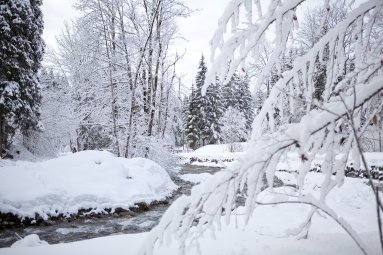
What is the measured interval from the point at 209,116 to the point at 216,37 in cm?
4135

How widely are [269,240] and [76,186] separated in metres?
6.53

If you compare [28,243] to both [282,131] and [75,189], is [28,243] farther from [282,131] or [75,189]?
[282,131]

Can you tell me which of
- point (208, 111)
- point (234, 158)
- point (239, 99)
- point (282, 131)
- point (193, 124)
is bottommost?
point (234, 158)

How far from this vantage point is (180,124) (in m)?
15.8

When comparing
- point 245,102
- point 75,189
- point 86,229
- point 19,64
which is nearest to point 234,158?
point 19,64

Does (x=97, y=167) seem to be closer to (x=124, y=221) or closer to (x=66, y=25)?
(x=124, y=221)

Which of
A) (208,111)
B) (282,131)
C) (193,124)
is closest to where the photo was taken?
(282,131)

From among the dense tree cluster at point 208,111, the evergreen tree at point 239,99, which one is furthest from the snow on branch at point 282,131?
the evergreen tree at point 239,99

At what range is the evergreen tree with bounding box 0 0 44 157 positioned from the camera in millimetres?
12953

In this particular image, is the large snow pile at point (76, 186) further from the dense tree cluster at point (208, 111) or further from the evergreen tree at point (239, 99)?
the evergreen tree at point (239, 99)

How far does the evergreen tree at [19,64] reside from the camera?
13.0m

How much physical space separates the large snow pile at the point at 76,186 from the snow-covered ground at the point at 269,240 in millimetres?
3154

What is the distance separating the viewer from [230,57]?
2025 mm

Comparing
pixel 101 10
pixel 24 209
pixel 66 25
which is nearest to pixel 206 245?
pixel 24 209
